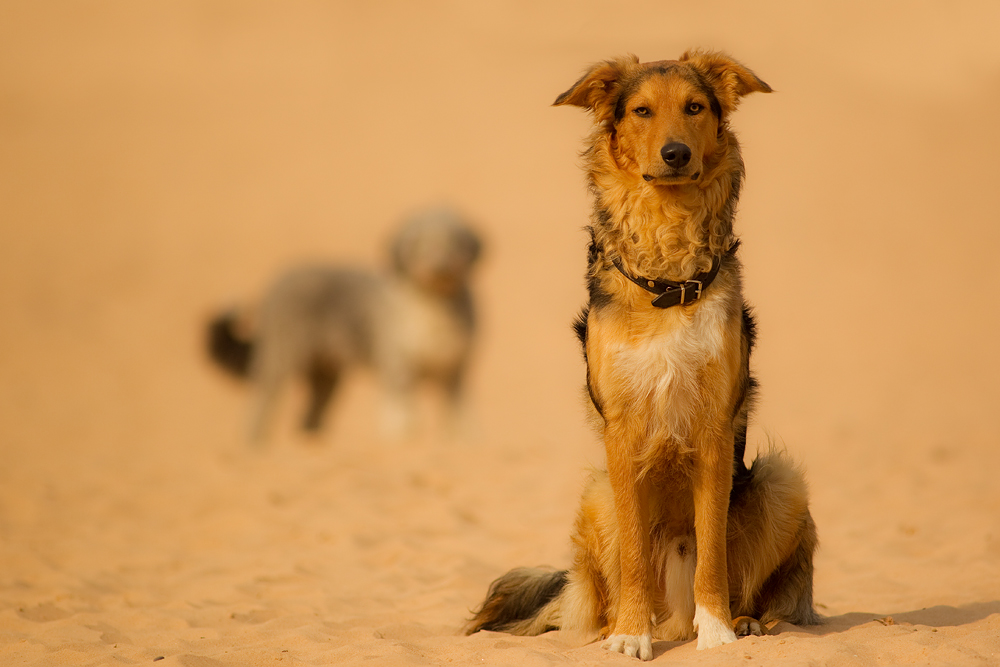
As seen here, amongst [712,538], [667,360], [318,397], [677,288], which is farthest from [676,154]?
[318,397]

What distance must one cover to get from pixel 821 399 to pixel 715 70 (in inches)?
326

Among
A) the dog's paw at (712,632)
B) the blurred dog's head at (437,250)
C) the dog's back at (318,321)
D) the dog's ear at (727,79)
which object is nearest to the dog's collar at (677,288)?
the dog's ear at (727,79)

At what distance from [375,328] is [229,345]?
1.99m

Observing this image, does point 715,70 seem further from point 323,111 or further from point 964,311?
point 323,111

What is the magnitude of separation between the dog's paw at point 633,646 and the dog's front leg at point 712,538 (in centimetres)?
19

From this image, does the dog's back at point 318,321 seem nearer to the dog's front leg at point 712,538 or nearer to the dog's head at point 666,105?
the dog's head at point 666,105

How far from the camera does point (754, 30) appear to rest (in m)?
33.1

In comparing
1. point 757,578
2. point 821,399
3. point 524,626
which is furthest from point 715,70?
point 821,399

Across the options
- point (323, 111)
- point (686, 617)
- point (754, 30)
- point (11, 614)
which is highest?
point (754, 30)

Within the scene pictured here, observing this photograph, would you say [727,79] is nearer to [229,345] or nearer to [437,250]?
[437,250]

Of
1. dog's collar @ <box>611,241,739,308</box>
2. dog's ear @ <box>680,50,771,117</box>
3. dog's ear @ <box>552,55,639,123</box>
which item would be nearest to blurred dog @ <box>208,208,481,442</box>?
dog's ear @ <box>552,55,639,123</box>

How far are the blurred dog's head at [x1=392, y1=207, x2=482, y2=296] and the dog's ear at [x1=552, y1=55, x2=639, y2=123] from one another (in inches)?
259

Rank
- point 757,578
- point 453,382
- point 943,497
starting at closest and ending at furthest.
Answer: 1. point 757,578
2. point 943,497
3. point 453,382

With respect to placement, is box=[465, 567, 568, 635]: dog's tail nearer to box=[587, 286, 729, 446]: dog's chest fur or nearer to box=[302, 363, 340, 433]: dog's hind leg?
box=[587, 286, 729, 446]: dog's chest fur
